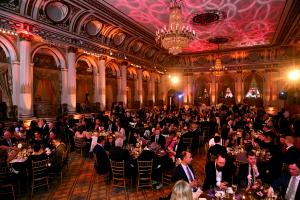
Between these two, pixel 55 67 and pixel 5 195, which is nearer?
pixel 5 195

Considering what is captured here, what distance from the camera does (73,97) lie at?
12.4 metres

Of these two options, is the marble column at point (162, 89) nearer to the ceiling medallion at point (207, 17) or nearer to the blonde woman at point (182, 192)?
the ceiling medallion at point (207, 17)

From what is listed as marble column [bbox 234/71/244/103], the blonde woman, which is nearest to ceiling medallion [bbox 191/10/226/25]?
the blonde woman

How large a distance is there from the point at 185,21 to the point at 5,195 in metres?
12.2

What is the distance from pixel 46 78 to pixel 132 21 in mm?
6634

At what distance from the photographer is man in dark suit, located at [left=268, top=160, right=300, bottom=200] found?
341 centimetres

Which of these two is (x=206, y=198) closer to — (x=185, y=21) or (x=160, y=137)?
(x=160, y=137)

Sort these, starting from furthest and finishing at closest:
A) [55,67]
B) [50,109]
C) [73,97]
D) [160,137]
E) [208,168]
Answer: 1. [55,67]
2. [73,97]
3. [50,109]
4. [160,137]
5. [208,168]

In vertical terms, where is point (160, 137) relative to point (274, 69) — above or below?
below

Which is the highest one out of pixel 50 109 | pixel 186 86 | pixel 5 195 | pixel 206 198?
pixel 186 86

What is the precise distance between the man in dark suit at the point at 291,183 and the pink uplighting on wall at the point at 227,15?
29.8ft

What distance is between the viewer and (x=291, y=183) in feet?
11.5

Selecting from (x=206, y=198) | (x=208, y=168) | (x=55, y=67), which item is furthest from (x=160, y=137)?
(x=55, y=67)

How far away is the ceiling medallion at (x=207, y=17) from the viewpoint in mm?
11656
